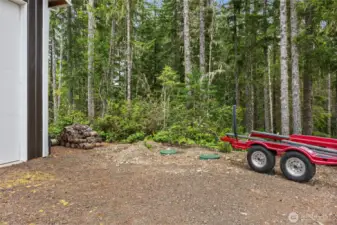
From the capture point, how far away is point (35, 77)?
5.29 metres

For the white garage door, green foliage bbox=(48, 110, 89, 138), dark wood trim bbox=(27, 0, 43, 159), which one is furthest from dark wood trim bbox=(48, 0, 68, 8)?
green foliage bbox=(48, 110, 89, 138)

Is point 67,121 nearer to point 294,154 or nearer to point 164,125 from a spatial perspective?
point 164,125

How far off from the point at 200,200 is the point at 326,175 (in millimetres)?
3026

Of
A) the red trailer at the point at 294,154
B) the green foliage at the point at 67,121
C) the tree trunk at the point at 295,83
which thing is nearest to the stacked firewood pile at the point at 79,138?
the green foliage at the point at 67,121

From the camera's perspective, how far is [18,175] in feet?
13.4

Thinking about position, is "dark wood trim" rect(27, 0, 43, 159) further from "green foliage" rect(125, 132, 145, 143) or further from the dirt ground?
"green foliage" rect(125, 132, 145, 143)

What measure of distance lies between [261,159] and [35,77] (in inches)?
216

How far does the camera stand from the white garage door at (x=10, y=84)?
15.3ft

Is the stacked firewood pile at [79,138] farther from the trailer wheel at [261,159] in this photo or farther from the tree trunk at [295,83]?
the tree trunk at [295,83]

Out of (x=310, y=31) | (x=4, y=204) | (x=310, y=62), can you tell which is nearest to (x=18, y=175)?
(x=4, y=204)

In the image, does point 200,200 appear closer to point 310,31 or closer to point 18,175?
point 18,175

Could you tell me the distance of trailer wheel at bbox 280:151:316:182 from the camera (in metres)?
3.67

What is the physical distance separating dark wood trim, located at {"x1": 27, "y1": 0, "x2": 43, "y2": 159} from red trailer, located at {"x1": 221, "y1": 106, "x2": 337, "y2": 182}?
4.85 meters

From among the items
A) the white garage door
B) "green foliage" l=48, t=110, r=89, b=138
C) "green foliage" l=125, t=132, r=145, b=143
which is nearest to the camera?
the white garage door
